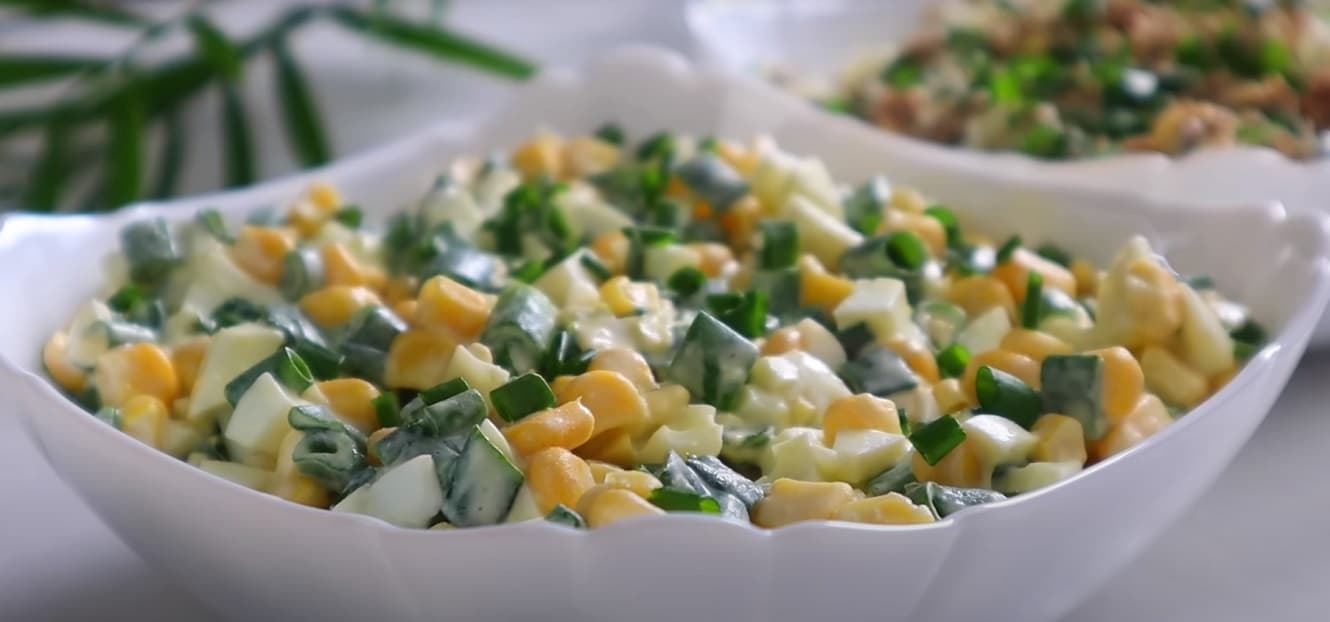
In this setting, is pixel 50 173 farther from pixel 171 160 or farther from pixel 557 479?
pixel 557 479

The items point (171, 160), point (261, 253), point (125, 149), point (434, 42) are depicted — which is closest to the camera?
point (261, 253)

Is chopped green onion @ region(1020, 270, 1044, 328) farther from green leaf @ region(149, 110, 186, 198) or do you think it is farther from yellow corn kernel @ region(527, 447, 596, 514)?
green leaf @ region(149, 110, 186, 198)

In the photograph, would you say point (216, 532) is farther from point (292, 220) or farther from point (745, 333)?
point (292, 220)

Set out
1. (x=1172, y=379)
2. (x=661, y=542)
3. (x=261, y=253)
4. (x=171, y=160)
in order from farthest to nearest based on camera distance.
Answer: (x=171, y=160), (x=261, y=253), (x=1172, y=379), (x=661, y=542)

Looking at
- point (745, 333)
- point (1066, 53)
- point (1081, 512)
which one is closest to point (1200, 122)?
point (1066, 53)

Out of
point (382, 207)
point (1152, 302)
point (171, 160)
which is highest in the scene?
point (1152, 302)

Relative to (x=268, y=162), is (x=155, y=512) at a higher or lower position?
higher

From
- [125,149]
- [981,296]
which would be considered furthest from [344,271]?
[125,149]

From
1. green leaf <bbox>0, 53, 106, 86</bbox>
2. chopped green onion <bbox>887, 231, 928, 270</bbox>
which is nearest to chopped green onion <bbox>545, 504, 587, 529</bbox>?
chopped green onion <bbox>887, 231, 928, 270</bbox>
